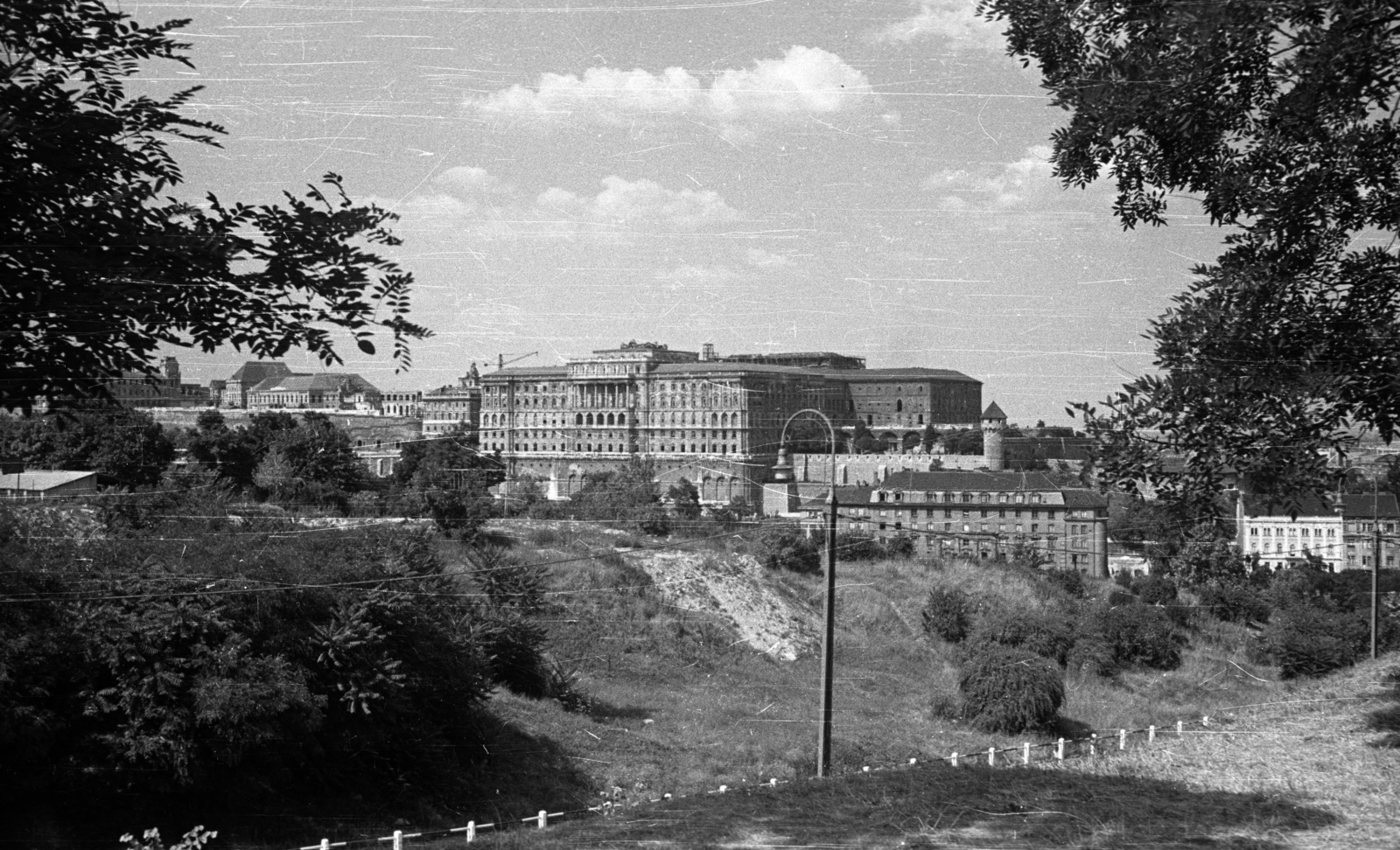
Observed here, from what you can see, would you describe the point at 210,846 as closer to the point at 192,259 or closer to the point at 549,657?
the point at 192,259

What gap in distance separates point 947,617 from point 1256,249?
63.9ft

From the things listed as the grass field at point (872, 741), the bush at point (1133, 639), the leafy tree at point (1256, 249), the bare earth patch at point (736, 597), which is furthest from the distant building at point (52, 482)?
the leafy tree at point (1256, 249)

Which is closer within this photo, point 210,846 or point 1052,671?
point 210,846

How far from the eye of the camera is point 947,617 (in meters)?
24.3

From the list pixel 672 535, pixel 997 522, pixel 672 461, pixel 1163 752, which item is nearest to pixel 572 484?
pixel 672 461

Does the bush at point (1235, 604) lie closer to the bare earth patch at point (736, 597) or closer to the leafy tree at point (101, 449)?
the bare earth patch at point (736, 597)

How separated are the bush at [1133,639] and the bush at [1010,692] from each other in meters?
5.44

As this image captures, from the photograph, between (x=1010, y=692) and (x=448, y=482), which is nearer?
(x=1010, y=692)

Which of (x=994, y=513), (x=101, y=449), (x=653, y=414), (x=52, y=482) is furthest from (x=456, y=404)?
(x=52, y=482)

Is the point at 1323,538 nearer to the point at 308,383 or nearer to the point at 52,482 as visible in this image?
the point at 52,482

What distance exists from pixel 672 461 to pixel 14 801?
5369 centimetres

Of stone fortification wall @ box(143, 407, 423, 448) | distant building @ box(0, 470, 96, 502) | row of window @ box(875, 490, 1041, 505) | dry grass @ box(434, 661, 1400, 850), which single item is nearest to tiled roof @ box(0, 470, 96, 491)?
distant building @ box(0, 470, 96, 502)

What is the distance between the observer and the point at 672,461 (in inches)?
2489

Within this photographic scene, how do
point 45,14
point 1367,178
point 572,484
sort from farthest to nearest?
point 572,484, point 1367,178, point 45,14
